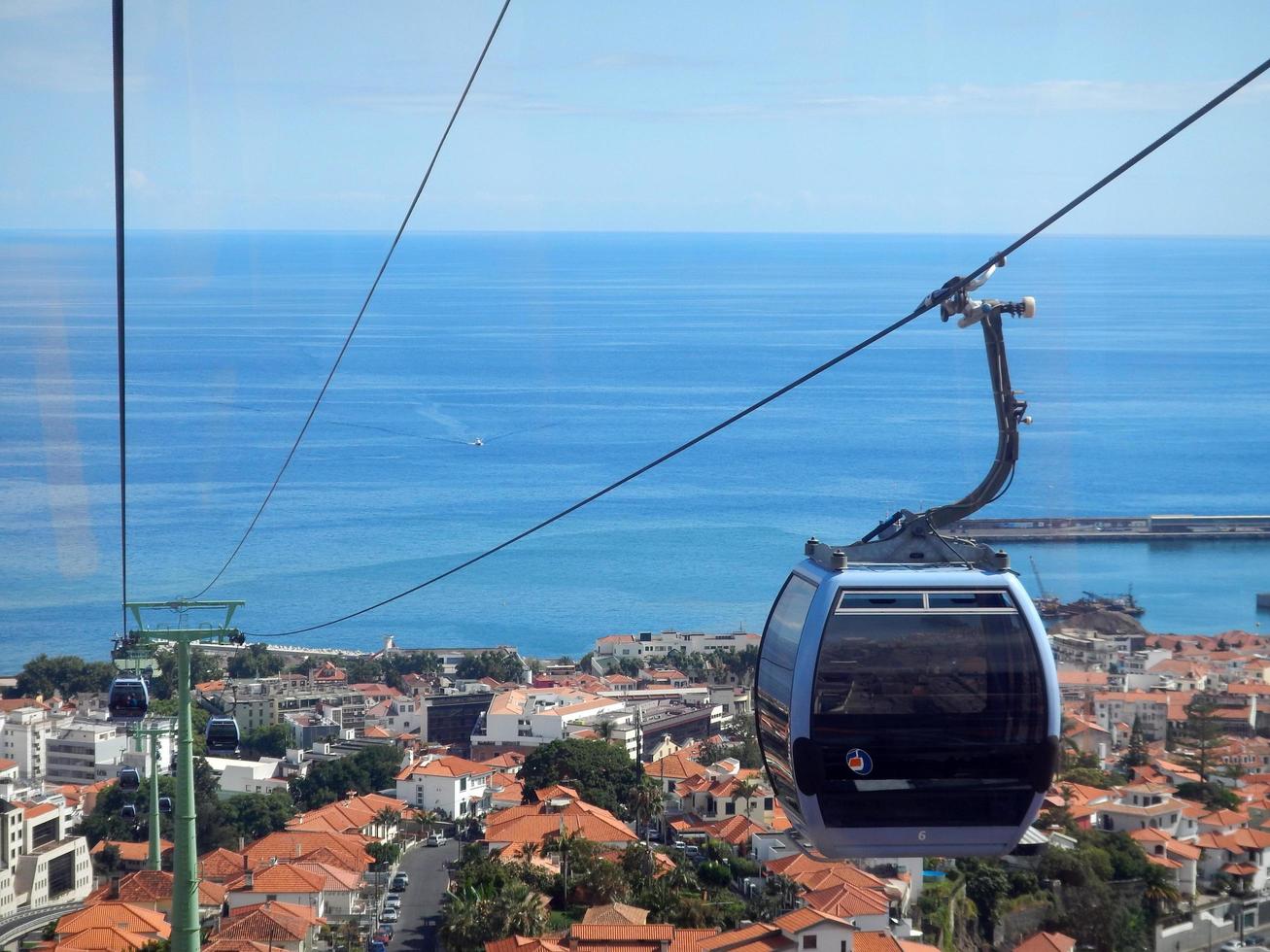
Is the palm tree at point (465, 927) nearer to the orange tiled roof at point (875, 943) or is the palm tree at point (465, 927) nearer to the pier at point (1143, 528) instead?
the orange tiled roof at point (875, 943)

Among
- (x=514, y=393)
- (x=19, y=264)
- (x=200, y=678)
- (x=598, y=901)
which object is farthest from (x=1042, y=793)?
(x=19, y=264)

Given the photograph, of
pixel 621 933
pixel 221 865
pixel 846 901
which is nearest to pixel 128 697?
pixel 621 933

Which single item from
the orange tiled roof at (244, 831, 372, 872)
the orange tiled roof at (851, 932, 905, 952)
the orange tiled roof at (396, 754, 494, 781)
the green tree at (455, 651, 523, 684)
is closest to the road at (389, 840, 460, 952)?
the orange tiled roof at (244, 831, 372, 872)

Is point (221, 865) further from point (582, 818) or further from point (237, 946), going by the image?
point (237, 946)

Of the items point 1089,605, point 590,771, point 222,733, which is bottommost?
point 590,771

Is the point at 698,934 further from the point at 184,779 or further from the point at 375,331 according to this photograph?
the point at 375,331

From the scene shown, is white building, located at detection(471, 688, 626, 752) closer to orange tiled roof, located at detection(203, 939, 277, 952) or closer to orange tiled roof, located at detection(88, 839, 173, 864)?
orange tiled roof, located at detection(88, 839, 173, 864)

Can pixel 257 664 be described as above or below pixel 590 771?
below
